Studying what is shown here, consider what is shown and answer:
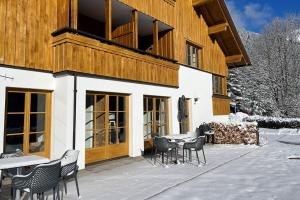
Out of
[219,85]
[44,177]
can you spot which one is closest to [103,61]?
[44,177]

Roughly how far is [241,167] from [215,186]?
2539mm

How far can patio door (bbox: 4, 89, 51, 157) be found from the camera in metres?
7.36

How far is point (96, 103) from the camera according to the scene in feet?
29.7

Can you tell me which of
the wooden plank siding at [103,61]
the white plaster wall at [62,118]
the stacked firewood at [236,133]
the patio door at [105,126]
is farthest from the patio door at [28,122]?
the stacked firewood at [236,133]

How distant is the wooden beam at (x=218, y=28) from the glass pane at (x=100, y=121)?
33.1 ft

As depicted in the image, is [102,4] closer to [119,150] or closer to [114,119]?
[114,119]

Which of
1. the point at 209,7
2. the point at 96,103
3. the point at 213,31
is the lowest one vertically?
the point at 96,103

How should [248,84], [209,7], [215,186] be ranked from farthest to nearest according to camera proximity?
[248,84] < [209,7] < [215,186]

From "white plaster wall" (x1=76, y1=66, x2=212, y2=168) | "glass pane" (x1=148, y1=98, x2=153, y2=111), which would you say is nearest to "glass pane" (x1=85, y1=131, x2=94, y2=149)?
"white plaster wall" (x1=76, y1=66, x2=212, y2=168)

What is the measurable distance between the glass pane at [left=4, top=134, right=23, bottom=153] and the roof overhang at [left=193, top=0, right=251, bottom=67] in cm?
1156

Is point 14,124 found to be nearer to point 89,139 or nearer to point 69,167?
point 89,139

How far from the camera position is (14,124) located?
7.42 metres

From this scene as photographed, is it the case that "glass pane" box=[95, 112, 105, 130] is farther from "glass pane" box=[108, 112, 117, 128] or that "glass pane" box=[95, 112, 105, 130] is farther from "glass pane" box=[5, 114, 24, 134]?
"glass pane" box=[5, 114, 24, 134]

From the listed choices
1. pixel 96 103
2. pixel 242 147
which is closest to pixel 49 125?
pixel 96 103
